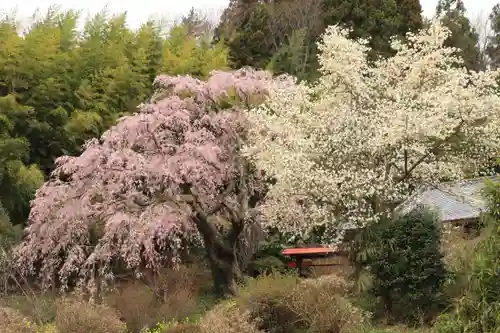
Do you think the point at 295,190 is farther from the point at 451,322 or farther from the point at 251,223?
the point at 451,322

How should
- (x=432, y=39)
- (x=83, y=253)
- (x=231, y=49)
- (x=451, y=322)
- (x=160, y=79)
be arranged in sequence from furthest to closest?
1. (x=231, y=49)
2. (x=160, y=79)
3. (x=432, y=39)
4. (x=83, y=253)
5. (x=451, y=322)

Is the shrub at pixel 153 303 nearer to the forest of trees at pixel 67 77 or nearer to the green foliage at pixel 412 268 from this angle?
the green foliage at pixel 412 268

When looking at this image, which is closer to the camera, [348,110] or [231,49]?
[348,110]

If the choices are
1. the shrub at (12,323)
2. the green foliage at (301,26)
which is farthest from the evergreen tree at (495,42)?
the shrub at (12,323)

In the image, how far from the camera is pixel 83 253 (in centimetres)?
1092

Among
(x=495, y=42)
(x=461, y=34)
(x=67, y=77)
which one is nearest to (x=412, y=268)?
(x=67, y=77)

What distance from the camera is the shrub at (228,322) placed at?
254 inches

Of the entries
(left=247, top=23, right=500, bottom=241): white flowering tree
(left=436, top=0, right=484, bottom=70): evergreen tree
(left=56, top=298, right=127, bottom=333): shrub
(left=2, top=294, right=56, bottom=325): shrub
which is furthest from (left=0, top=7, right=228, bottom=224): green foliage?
(left=436, top=0, right=484, bottom=70): evergreen tree

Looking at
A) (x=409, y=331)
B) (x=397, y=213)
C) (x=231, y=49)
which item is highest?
(x=231, y=49)

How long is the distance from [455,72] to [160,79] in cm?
592

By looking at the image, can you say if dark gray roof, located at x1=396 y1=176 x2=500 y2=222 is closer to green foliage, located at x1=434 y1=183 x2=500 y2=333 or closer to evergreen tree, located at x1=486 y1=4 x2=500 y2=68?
green foliage, located at x1=434 y1=183 x2=500 y2=333

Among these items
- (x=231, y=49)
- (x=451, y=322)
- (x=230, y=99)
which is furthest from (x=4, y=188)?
(x=231, y=49)

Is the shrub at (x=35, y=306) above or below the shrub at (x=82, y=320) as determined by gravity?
below

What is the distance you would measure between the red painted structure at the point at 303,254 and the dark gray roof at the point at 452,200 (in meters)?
2.63
